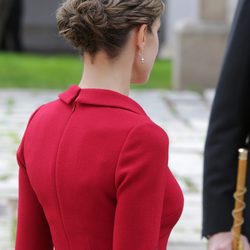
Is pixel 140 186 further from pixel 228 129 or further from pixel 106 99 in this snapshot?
pixel 228 129

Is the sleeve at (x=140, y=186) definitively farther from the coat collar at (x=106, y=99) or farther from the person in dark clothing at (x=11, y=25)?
the person in dark clothing at (x=11, y=25)

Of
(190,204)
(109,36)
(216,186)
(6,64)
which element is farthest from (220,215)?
(6,64)

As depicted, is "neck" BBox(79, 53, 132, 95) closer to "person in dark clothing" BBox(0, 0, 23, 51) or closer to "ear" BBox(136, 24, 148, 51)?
"ear" BBox(136, 24, 148, 51)

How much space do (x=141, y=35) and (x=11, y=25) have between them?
20844mm

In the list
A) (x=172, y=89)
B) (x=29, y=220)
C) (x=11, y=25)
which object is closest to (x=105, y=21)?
(x=29, y=220)

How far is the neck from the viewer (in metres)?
2.14

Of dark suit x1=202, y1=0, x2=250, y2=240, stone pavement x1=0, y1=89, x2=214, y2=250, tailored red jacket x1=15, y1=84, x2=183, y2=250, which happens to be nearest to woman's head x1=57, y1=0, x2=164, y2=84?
tailored red jacket x1=15, y1=84, x2=183, y2=250

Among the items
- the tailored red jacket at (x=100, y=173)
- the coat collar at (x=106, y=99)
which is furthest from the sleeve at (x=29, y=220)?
the coat collar at (x=106, y=99)

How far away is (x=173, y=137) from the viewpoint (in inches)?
385

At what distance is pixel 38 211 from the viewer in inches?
90.5

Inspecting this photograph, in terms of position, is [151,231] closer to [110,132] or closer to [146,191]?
[146,191]

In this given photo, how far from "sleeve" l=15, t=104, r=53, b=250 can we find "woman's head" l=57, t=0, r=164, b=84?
0.30 metres

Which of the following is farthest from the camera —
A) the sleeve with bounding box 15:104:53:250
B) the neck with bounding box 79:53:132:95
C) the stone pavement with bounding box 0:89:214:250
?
Answer: the stone pavement with bounding box 0:89:214:250

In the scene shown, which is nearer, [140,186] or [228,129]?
[140,186]
